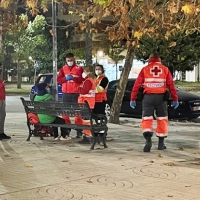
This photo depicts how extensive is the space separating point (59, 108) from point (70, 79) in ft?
2.74

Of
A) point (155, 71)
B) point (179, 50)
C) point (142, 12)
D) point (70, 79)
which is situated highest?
point (179, 50)

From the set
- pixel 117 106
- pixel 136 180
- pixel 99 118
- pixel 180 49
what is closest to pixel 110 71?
pixel 180 49

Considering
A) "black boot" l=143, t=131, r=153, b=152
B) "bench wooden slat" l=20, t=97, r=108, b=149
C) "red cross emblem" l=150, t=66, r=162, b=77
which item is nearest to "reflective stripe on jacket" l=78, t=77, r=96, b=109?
"bench wooden slat" l=20, t=97, r=108, b=149

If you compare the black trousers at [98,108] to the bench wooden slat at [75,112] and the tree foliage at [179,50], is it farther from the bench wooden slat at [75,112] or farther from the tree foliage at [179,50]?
the tree foliage at [179,50]

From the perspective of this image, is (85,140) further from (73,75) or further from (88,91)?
(73,75)

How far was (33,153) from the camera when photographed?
9367 millimetres

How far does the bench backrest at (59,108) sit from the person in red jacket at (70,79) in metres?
0.54

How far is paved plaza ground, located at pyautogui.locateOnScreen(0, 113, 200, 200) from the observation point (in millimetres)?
6286

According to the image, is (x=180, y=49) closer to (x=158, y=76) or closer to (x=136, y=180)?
(x=158, y=76)

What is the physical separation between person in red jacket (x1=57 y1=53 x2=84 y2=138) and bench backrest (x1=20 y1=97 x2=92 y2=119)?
1.78ft

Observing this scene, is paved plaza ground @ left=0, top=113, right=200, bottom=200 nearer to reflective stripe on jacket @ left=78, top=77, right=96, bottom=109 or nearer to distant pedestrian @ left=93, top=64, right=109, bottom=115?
distant pedestrian @ left=93, top=64, right=109, bottom=115

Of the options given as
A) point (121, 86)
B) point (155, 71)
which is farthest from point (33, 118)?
point (121, 86)

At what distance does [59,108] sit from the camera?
34.4 ft

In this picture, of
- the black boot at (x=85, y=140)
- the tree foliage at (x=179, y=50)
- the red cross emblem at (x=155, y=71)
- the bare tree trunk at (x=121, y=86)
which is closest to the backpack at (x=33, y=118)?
the black boot at (x=85, y=140)
